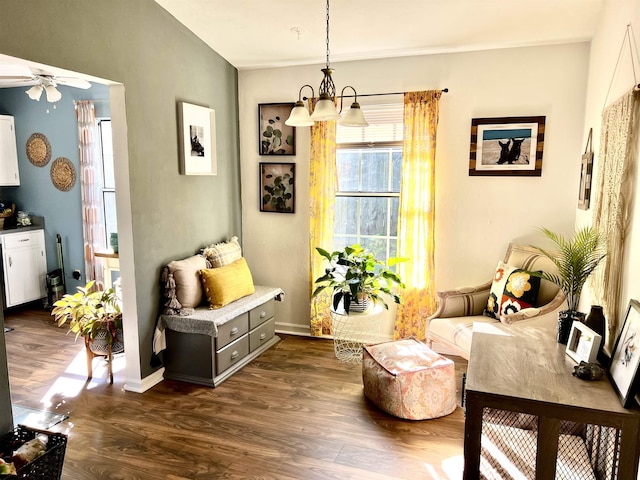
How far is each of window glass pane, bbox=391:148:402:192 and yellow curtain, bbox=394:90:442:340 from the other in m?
0.18

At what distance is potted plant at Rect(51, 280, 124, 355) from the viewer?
133 inches

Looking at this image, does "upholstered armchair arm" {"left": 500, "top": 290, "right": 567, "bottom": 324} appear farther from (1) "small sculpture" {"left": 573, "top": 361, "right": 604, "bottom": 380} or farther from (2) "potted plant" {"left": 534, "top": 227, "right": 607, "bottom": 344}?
(1) "small sculpture" {"left": 573, "top": 361, "right": 604, "bottom": 380}

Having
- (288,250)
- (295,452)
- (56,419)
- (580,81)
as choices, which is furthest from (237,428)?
(580,81)

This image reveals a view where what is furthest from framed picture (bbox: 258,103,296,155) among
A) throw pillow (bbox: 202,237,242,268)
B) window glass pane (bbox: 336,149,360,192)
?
throw pillow (bbox: 202,237,242,268)

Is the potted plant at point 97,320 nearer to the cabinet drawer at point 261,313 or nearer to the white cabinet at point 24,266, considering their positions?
the cabinet drawer at point 261,313

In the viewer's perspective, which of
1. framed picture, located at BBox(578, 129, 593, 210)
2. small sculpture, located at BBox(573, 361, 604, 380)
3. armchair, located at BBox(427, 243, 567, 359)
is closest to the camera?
small sculpture, located at BBox(573, 361, 604, 380)

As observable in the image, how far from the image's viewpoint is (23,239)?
16.8 ft

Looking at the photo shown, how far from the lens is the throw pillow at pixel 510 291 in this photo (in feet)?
10.7

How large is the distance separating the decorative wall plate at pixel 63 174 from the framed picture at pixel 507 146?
13.8ft

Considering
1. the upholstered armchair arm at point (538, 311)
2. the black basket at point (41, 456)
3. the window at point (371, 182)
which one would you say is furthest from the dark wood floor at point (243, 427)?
the window at point (371, 182)

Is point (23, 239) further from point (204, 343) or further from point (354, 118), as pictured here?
point (354, 118)

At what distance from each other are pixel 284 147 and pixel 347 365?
6.74 ft

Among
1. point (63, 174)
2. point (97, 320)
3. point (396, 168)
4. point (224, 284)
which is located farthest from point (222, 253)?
point (63, 174)

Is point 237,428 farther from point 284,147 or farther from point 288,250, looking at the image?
point 284,147
